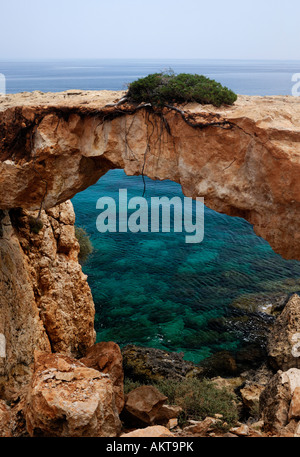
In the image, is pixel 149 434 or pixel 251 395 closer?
pixel 149 434

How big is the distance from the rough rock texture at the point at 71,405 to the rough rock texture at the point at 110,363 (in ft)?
7.75

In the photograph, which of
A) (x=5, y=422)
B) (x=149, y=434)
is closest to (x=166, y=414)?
(x=149, y=434)

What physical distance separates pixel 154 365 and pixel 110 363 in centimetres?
476

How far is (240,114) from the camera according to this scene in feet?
26.1

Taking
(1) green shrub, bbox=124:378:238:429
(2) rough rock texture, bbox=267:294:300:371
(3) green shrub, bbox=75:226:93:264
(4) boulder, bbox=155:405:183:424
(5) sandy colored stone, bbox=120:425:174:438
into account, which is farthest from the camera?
(3) green shrub, bbox=75:226:93:264

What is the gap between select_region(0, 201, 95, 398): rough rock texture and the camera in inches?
427

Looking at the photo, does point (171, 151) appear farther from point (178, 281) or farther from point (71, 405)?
point (178, 281)

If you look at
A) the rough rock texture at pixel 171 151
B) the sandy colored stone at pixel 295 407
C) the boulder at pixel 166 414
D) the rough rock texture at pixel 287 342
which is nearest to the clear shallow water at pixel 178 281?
the rough rock texture at pixel 287 342

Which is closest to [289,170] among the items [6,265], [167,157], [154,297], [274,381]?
[167,157]

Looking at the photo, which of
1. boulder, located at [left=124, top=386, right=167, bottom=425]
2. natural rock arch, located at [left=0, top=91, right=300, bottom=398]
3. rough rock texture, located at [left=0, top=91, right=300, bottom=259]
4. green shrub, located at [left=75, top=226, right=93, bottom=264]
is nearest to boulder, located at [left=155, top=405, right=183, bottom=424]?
boulder, located at [left=124, top=386, right=167, bottom=425]

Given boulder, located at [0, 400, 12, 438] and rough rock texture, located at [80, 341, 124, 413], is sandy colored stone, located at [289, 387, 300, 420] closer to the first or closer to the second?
rough rock texture, located at [80, 341, 124, 413]

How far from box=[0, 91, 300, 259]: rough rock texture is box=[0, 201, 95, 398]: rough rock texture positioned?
1802mm

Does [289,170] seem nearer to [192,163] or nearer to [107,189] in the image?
[192,163]

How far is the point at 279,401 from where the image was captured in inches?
304
